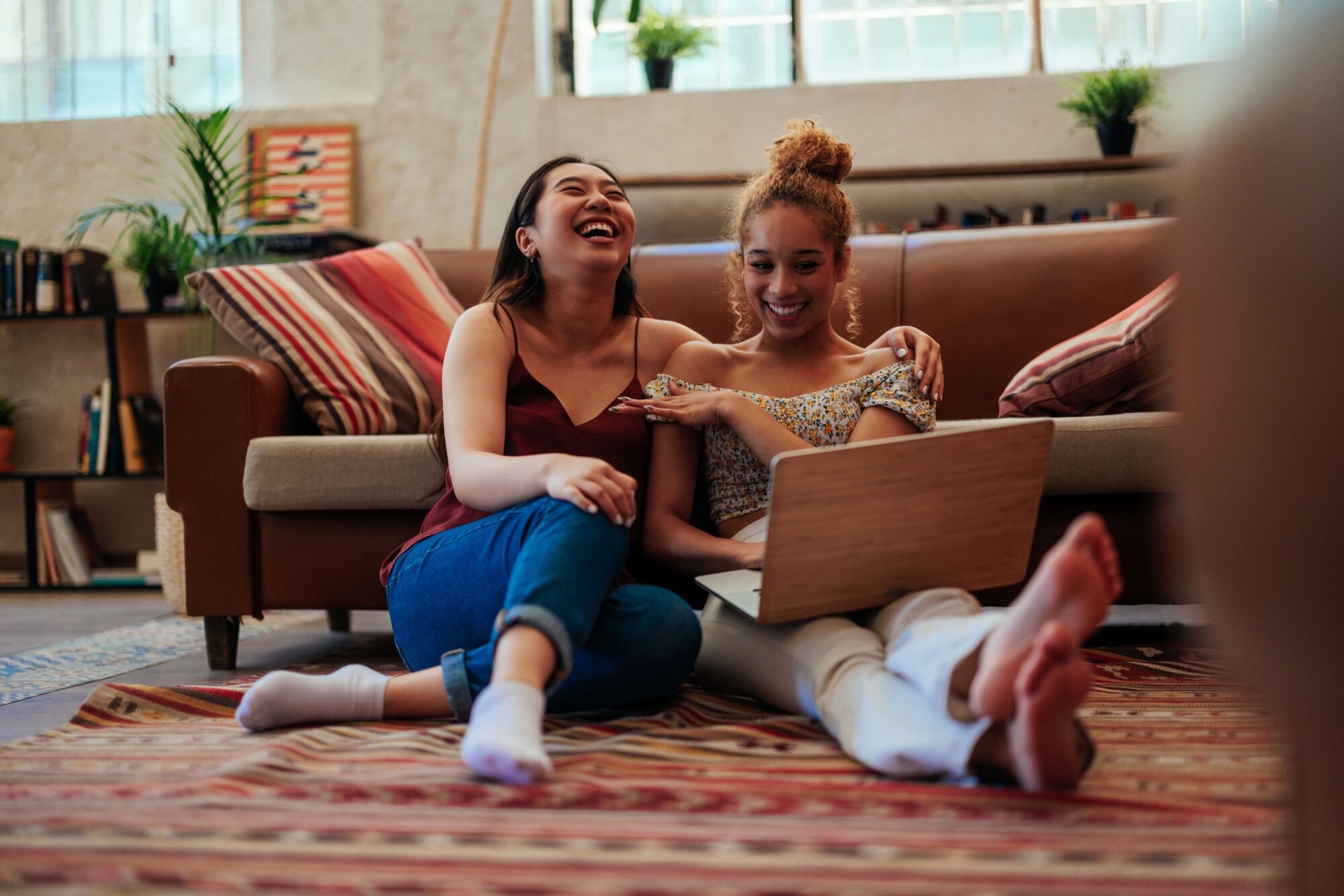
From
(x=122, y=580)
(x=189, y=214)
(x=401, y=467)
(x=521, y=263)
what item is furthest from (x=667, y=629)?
(x=122, y=580)

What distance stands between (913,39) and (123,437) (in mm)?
2981

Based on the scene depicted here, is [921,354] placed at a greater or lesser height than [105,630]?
greater

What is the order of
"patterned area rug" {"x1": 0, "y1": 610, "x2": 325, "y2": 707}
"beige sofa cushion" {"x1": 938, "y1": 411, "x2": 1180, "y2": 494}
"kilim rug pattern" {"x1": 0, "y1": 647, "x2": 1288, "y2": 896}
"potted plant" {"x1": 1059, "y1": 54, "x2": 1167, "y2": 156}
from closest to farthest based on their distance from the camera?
"kilim rug pattern" {"x1": 0, "y1": 647, "x2": 1288, "y2": 896} → "beige sofa cushion" {"x1": 938, "y1": 411, "x2": 1180, "y2": 494} → "patterned area rug" {"x1": 0, "y1": 610, "x2": 325, "y2": 707} → "potted plant" {"x1": 1059, "y1": 54, "x2": 1167, "y2": 156}

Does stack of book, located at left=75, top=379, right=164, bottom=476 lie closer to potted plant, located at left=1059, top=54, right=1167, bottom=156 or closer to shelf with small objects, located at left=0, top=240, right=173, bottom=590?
shelf with small objects, located at left=0, top=240, right=173, bottom=590

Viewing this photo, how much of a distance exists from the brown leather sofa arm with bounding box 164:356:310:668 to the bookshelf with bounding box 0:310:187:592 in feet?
5.77

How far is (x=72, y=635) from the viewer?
2.59 meters

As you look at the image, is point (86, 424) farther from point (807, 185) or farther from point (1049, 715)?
point (1049, 715)

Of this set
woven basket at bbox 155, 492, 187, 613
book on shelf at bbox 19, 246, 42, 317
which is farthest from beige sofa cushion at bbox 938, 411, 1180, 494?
book on shelf at bbox 19, 246, 42, 317

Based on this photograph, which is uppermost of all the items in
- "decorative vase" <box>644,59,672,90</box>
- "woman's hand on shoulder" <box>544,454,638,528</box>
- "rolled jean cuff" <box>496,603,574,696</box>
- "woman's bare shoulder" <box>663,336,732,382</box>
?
"decorative vase" <box>644,59,672,90</box>

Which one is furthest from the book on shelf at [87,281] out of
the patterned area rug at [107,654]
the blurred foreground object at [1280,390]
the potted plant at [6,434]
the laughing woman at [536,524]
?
the blurred foreground object at [1280,390]

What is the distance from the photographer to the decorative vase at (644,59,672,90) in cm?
384

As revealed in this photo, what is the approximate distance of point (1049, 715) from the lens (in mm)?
932

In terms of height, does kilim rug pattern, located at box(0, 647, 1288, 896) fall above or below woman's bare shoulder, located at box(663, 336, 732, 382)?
below

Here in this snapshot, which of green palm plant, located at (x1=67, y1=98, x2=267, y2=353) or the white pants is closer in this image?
the white pants
